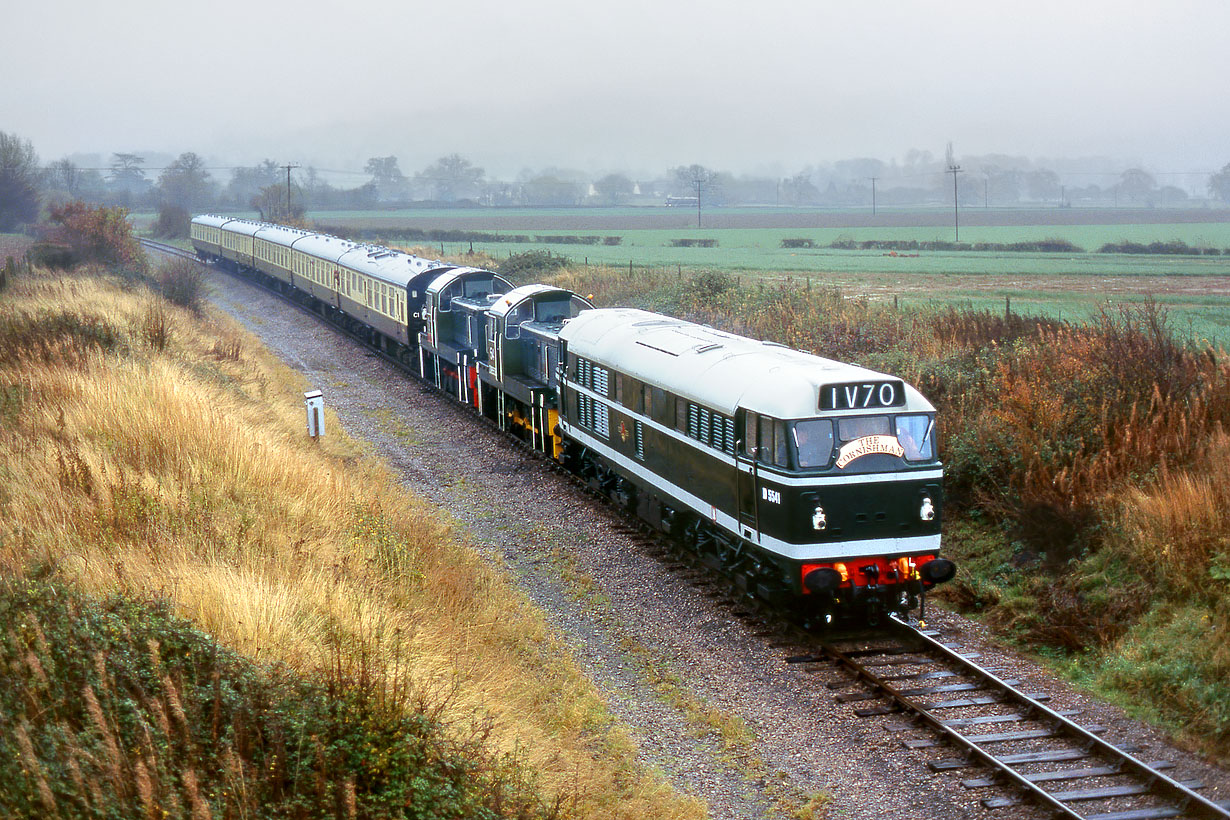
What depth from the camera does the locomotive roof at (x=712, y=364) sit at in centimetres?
1254

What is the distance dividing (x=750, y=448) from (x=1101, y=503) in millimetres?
4846

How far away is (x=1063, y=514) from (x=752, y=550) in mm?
4412

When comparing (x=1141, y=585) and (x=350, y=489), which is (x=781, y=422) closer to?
(x=1141, y=585)

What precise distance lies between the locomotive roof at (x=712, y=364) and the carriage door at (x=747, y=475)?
0.20 m

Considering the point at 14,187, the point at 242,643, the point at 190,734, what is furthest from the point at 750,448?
the point at 14,187

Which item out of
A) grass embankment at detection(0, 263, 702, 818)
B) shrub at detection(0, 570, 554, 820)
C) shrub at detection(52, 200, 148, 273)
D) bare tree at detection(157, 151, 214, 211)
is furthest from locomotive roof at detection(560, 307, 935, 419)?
bare tree at detection(157, 151, 214, 211)

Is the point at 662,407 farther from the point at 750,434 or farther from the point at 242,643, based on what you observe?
the point at 242,643

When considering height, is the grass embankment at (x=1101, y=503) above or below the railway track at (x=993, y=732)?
above

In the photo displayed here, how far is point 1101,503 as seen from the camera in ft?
46.0

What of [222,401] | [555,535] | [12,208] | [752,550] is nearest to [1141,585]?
[752,550]

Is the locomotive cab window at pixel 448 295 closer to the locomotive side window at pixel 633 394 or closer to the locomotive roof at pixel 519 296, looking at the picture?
the locomotive roof at pixel 519 296

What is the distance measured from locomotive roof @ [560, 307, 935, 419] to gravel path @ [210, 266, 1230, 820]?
109 inches

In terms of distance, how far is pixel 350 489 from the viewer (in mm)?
15789

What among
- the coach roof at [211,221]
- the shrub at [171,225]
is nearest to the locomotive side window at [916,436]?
the coach roof at [211,221]
